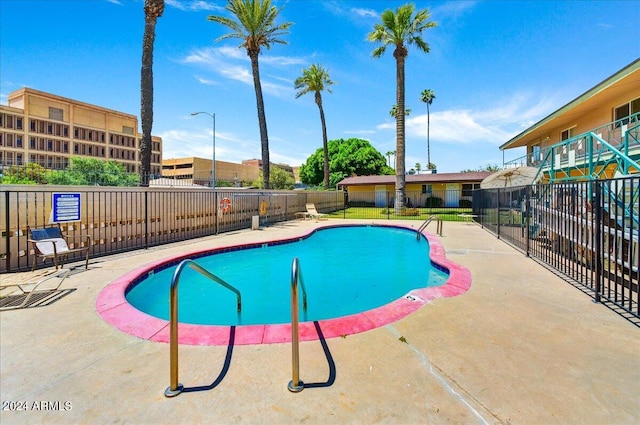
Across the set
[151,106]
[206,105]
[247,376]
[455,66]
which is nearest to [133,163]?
[206,105]

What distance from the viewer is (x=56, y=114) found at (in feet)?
179

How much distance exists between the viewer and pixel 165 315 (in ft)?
16.9

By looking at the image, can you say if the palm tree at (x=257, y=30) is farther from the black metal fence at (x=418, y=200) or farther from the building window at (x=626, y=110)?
the building window at (x=626, y=110)

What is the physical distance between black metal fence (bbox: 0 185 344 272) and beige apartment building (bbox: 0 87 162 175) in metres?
46.3

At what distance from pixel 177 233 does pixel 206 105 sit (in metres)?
15.1

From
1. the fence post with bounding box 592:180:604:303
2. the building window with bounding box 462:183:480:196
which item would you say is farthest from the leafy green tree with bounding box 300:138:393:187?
the fence post with bounding box 592:180:604:303

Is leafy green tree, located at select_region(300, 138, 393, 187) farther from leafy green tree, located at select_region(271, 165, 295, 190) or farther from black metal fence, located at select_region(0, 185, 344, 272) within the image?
black metal fence, located at select_region(0, 185, 344, 272)

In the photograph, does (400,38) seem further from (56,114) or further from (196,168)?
(56,114)

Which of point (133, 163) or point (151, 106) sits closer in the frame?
point (151, 106)

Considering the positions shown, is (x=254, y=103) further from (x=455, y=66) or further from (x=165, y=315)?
(x=165, y=315)

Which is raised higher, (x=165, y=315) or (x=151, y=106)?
(x=151, y=106)

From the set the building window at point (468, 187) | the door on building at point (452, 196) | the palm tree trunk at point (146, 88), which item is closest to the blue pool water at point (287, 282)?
the palm tree trunk at point (146, 88)

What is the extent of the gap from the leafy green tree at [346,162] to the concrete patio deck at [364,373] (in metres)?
39.1

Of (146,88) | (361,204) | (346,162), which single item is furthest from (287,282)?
(346,162)
